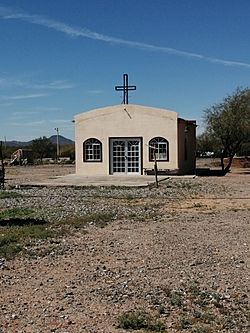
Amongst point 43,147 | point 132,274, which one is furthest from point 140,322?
point 43,147

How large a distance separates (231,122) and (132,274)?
1206 inches

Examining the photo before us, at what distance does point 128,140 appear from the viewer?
33844 mm

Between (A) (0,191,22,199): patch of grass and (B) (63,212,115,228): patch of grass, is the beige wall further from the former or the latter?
(B) (63,212,115,228): patch of grass

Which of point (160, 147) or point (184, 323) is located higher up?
point (160, 147)

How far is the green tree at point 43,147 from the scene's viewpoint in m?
75.3

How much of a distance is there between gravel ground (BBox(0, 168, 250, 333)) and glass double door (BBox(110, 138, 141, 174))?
695 inches

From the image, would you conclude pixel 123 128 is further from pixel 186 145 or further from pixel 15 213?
pixel 15 213

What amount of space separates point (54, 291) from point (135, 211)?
363 inches

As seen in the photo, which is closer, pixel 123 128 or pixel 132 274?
pixel 132 274

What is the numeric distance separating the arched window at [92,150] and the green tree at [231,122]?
354 inches

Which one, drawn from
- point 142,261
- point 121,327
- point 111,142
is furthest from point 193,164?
point 121,327

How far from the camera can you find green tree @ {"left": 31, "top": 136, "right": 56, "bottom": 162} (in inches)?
2965

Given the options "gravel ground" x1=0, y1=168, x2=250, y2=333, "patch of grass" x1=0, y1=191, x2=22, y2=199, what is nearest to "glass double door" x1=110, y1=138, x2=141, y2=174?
"patch of grass" x1=0, y1=191, x2=22, y2=199

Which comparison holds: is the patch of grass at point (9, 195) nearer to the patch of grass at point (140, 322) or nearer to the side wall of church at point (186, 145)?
the side wall of church at point (186, 145)
